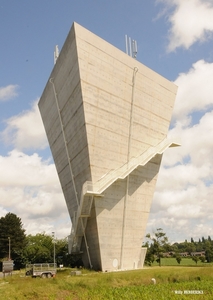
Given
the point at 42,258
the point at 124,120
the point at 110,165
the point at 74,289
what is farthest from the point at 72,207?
the point at 42,258

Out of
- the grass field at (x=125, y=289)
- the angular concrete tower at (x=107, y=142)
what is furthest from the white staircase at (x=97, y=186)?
the grass field at (x=125, y=289)

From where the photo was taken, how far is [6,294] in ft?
54.7

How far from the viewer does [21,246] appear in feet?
215

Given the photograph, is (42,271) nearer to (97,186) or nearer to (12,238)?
(97,186)

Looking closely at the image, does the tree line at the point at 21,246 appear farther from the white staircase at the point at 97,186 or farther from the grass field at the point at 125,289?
the grass field at the point at 125,289

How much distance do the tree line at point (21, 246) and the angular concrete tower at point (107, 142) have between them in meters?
25.9

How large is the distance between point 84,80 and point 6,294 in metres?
18.4

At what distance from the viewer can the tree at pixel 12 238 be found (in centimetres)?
6217

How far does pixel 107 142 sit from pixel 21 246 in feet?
146

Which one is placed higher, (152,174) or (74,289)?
(152,174)

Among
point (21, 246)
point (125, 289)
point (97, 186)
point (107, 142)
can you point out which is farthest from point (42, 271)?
point (21, 246)

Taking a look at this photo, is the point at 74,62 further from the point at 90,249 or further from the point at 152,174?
the point at 90,249

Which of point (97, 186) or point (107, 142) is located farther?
point (107, 142)

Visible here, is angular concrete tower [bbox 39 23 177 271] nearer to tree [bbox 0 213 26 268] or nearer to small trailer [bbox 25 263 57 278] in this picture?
small trailer [bbox 25 263 57 278]
